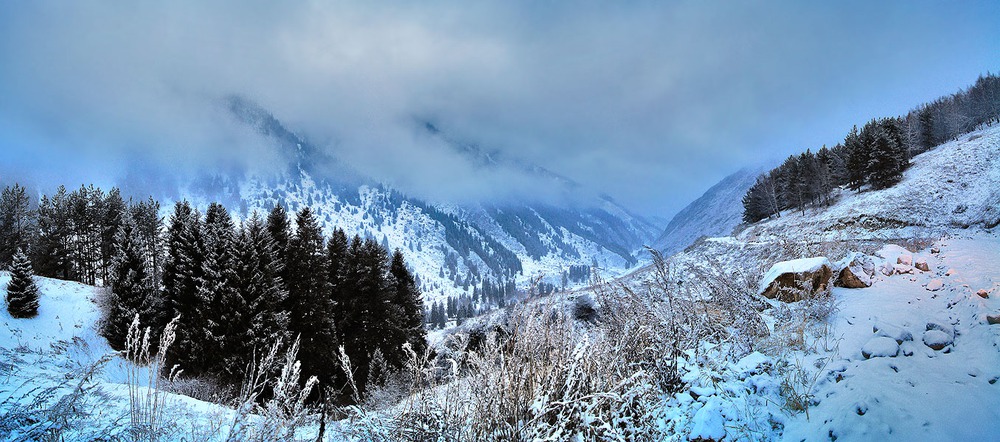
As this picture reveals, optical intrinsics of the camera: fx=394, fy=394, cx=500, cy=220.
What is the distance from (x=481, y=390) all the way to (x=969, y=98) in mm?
94349

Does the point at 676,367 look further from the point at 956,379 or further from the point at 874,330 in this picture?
the point at 874,330

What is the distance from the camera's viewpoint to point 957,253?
23.5 ft

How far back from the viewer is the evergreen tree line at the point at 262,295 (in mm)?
18609

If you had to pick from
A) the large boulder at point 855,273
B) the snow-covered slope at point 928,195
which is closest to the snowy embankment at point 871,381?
the large boulder at point 855,273

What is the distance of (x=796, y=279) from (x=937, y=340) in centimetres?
280

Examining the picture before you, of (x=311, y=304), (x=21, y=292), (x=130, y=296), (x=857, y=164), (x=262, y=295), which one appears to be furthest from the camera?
(x=857, y=164)

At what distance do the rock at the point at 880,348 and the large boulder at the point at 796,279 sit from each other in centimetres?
213

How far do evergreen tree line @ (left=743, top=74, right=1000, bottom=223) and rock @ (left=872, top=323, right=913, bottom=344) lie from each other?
51.5 meters

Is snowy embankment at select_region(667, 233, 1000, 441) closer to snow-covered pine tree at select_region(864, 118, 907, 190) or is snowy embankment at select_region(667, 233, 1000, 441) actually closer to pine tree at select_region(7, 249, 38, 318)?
pine tree at select_region(7, 249, 38, 318)

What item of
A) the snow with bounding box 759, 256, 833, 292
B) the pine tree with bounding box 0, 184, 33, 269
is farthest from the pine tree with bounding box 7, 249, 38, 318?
the snow with bounding box 759, 256, 833, 292

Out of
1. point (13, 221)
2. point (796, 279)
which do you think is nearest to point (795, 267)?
point (796, 279)

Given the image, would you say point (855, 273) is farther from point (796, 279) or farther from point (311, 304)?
point (311, 304)

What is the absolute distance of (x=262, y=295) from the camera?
18719 mm

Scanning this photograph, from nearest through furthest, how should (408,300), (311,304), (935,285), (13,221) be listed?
(935,285) < (311,304) < (408,300) < (13,221)
